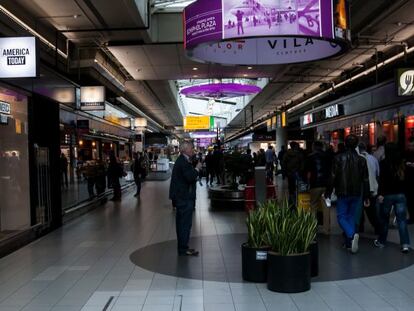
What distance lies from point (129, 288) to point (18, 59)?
13.0 ft

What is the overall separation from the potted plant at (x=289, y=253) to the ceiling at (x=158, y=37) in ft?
10.3

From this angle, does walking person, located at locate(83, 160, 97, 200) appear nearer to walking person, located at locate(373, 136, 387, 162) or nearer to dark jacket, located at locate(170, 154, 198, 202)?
dark jacket, located at locate(170, 154, 198, 202)

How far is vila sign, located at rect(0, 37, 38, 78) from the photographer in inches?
302

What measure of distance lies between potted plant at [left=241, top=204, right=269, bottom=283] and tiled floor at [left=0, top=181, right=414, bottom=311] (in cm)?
15

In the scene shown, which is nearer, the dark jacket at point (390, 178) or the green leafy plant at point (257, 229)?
the green leafy plant at point (257, 229)

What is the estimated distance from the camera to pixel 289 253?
5527 millimetres

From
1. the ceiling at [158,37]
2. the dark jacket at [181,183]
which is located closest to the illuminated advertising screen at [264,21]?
the ceiling at [158,37]

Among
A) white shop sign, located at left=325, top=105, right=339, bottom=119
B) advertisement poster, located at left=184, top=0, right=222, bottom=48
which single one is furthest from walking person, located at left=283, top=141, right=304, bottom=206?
white shop sign, located at left=325, top=105, right=339, bottom=119

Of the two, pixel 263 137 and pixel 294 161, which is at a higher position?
pixel 263 137

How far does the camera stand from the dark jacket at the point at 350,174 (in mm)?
7453

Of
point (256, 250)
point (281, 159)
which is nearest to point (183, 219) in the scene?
point (256, 250)

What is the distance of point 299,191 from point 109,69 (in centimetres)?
800

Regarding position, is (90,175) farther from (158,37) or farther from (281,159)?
(281,159)

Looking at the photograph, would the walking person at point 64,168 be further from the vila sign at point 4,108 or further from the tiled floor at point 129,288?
the vila sign at point 4,108
